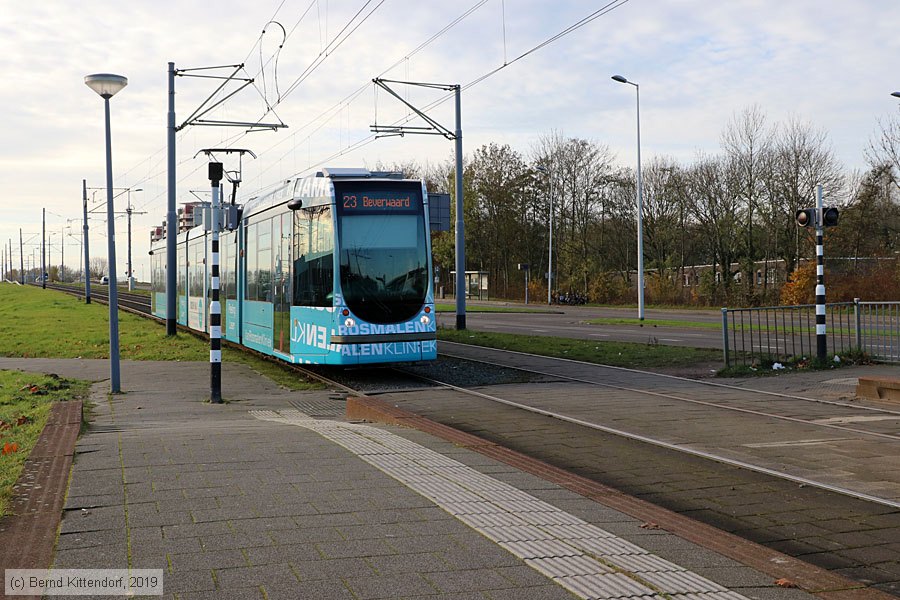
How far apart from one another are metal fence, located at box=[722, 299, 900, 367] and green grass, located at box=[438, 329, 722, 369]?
1.06m

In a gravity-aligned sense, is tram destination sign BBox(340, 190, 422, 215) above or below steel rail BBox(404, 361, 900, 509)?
above

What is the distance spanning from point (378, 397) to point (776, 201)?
41.1m

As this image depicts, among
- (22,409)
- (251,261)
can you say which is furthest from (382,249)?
(22,409)

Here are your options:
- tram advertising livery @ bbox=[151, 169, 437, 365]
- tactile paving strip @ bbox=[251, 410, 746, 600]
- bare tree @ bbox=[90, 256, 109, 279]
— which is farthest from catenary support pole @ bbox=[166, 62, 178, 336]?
bare tree @ bbox=[90, 256, 109, 279]

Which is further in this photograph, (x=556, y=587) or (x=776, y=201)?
(x=776, y=201)

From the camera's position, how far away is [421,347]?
15539 mm

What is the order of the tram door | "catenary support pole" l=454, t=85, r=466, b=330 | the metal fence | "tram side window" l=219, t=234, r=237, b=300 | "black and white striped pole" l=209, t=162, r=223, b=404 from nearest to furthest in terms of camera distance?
"black and white striped pole" l=209, t=162, r=223, b=404
the metal fence
the tram door
"tram side window" l=219, t=234, r=237, b=300
"catenary support pole" l=454, t=85, r=466, b=330

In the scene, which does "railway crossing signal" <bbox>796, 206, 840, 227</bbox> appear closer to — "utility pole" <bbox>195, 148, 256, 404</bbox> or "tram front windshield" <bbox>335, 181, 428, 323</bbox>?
"tram front windshield" <bbox>335, 181, 428, 323</bbox>

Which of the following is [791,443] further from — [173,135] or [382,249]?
[173,135]

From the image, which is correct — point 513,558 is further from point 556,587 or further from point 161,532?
point 161,532

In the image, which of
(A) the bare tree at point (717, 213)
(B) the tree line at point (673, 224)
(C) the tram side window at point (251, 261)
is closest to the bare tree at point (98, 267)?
(B) the tree line at point (673, 224)

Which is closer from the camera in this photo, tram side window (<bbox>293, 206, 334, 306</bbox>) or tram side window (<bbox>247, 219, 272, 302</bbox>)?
tram side window (<bbox>293, 206, 334, 306</bbox>)

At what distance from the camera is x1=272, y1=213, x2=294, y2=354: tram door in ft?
53.9

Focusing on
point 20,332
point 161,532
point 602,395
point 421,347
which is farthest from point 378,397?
point 20,332
